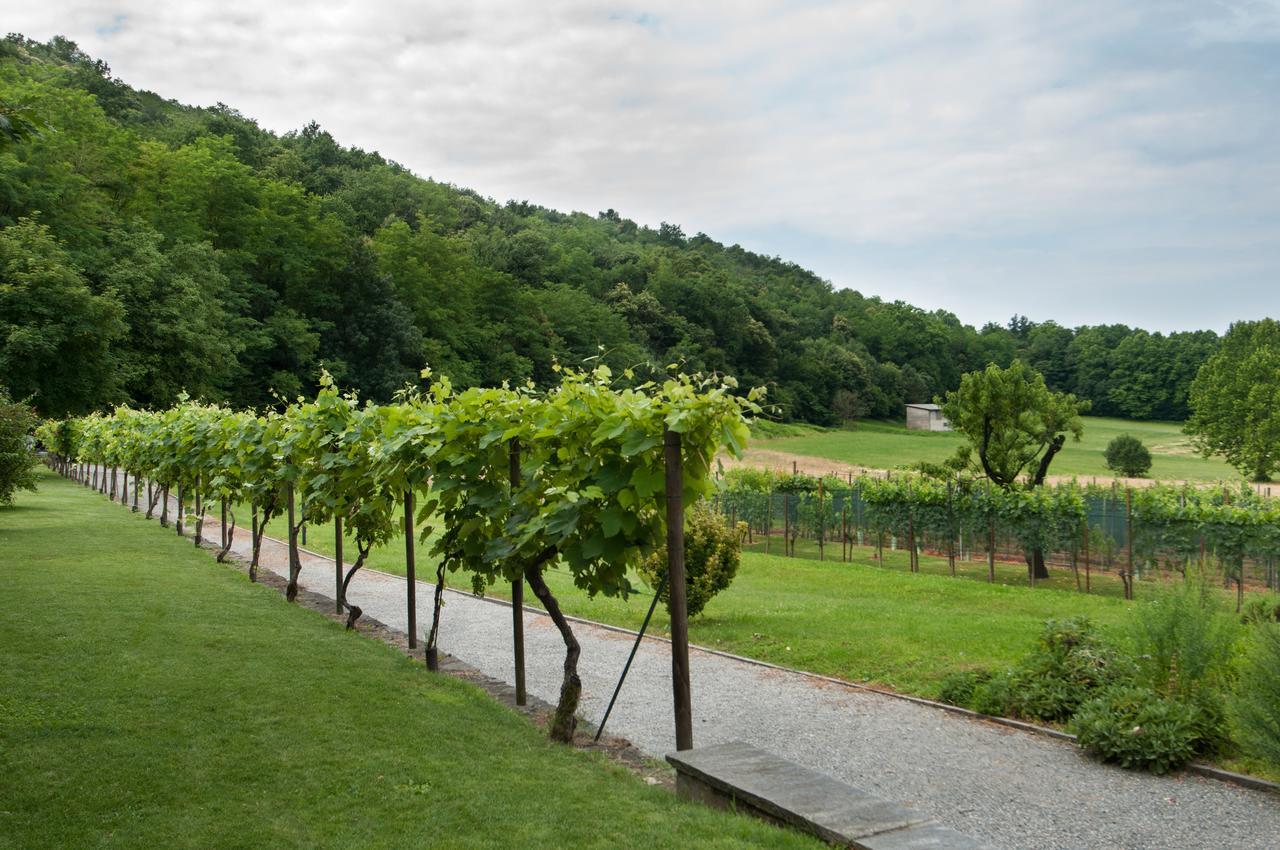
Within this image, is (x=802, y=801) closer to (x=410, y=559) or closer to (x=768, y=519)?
(x=410, y=559)

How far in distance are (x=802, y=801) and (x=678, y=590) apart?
1.72 meters

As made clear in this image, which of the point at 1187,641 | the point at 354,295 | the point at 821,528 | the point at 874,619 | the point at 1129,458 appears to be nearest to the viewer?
the point at 1187,641

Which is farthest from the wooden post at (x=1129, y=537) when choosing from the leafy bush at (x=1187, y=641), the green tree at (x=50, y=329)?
the green tree at (x=50, y=329)

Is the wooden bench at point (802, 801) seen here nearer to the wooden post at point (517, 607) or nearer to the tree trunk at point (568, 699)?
the tree trunk at point (568, 699)

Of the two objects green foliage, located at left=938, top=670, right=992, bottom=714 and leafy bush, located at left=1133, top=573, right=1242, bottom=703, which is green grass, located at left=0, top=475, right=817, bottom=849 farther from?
leafy bush, located at left=1133, top=573, right=1242, bottom=703

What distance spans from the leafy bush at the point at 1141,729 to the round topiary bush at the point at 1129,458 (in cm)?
5707

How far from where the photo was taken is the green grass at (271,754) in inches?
184

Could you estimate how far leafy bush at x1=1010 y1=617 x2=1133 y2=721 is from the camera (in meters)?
8.12

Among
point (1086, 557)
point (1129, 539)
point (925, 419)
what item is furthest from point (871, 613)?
point (925, 419)

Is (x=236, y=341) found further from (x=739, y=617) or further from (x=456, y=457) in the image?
(x=456, y=457)

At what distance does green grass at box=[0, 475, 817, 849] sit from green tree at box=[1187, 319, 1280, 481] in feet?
221

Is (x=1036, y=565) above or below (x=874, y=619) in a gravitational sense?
below

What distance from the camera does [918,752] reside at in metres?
7.38

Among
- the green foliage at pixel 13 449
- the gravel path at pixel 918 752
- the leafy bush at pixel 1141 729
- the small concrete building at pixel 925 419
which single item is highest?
the small concrete building at pixel 925 419
